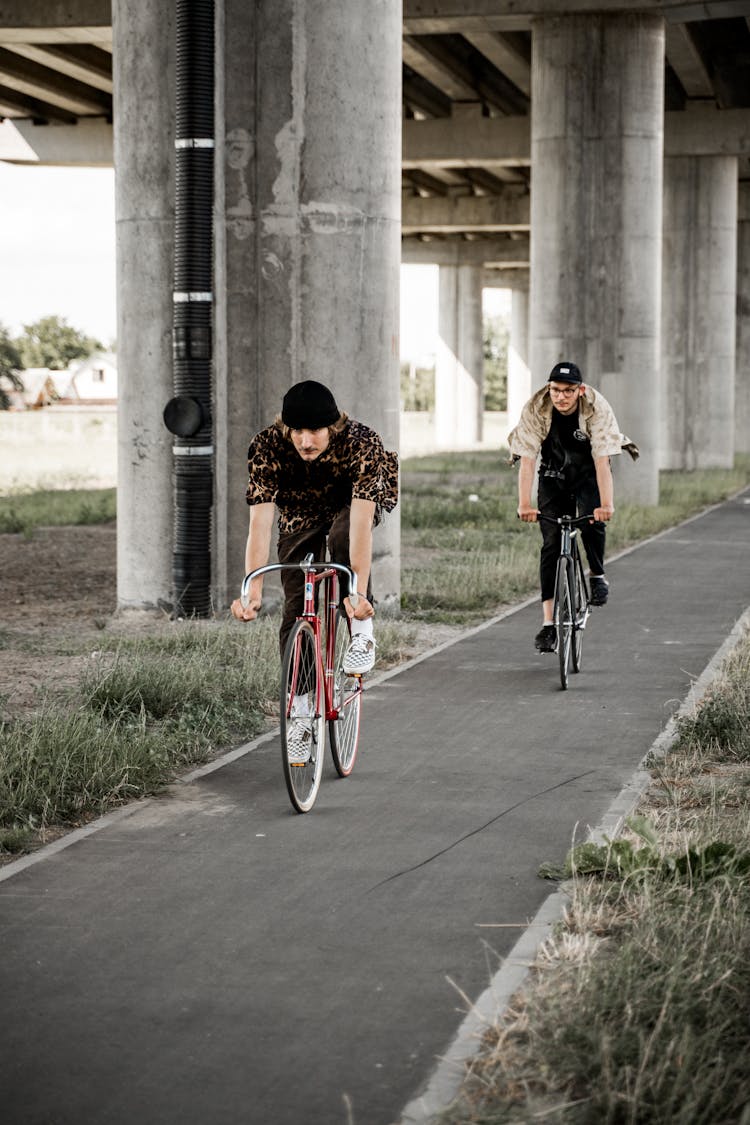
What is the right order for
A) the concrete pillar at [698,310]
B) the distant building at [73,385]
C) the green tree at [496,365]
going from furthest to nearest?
1. the green tree at [496,365]
2. the distant building at [73,385]
3. the concrete pillar at [698,310]

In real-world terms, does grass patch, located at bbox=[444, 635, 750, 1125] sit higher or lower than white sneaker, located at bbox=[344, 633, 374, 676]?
lower

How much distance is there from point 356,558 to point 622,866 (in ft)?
5.83

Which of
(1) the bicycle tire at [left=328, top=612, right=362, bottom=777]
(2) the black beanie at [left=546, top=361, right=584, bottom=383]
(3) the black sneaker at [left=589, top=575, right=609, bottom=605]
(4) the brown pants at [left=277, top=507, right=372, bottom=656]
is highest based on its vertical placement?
(2) the black beanie at [left=546, top=361, right=584, bottom=383]

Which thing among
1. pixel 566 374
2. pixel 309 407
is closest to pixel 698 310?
pixel 566 374

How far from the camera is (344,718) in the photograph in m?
7.33

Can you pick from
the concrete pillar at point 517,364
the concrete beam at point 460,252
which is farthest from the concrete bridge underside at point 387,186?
the concrete pillar at point 517,364

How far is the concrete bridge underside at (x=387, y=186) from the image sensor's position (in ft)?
41.4

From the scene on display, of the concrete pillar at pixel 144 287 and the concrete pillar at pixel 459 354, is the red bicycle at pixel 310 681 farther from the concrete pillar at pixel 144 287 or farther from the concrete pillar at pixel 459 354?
the concrete pillar at pixel 459 354

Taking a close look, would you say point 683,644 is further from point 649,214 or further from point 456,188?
point 456,188

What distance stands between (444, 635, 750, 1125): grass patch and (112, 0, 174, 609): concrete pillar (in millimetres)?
7518

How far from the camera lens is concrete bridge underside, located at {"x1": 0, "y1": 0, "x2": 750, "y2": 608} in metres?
12.6

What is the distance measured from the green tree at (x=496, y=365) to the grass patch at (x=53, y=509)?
89960 millimetres

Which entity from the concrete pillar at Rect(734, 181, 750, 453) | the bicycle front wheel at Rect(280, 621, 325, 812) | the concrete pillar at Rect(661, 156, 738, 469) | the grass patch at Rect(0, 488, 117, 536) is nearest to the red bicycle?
the bicycle front wheel at Rect(280, 621, 325, 812)

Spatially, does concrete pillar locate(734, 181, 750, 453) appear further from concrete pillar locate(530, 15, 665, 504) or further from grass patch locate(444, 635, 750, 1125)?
grass patch locate(444, 635, 750, 1125)
